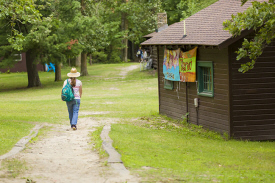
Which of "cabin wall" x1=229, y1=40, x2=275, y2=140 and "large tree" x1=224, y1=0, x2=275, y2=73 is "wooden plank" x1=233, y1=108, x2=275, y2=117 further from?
"large tree" x1=224, y1=0, x2=275, y2=73

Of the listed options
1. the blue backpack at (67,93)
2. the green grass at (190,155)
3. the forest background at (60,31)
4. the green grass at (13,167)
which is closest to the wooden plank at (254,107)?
the green grass at (190,155)

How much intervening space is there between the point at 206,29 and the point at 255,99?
3128 mm

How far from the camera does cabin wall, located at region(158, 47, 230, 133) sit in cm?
1295

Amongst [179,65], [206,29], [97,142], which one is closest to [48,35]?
[179,65]

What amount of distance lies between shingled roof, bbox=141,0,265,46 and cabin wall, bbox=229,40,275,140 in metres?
1.18

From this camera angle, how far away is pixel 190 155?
31.4 ft

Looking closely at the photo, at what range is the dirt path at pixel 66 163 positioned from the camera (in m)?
6.53

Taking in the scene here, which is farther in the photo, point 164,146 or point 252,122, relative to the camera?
point 252,122

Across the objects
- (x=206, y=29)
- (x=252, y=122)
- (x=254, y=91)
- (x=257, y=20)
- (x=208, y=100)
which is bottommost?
(x=252, y=122)

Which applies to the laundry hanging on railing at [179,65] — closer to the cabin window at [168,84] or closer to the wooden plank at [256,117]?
the cabin window at [168,84]

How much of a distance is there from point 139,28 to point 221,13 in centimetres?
3504

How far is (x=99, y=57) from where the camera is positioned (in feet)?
205

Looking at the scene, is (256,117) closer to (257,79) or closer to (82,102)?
(257,79)

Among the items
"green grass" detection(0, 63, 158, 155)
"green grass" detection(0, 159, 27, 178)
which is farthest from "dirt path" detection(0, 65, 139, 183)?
"green grass" detection(0, 63, 158, 155)
